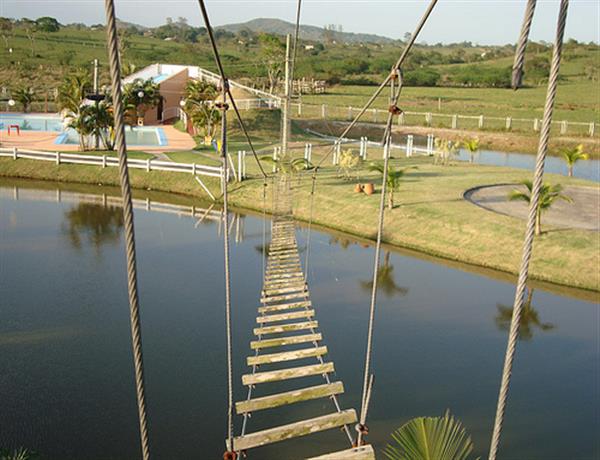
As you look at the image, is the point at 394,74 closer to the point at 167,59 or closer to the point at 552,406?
the point at 552,406

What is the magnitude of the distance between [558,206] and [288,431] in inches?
665

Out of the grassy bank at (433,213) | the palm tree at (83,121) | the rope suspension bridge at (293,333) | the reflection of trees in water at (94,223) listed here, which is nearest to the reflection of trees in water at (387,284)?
the grassy bank at (433,213)

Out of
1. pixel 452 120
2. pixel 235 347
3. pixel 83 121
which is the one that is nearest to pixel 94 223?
pixel 83 121

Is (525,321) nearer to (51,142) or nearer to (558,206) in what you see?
(558,206)

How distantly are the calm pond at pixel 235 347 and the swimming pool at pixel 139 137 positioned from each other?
13.4 m

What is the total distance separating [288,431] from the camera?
5586 mm

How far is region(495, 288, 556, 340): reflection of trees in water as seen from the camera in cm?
1194

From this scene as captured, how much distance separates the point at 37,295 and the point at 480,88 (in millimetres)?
62741

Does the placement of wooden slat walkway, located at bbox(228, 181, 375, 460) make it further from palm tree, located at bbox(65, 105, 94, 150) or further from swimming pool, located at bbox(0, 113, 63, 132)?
swimming pool, located at bbox(0, 113, 63, 132)

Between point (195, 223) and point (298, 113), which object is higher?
point (298, 113)

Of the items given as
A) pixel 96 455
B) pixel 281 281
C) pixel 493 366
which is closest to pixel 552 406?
pixel 493 366

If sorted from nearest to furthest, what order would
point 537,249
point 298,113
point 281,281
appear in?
point 281,281
point 537,249
point 298,113

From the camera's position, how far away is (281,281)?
10023 millimetres

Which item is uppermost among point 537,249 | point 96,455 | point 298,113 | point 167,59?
point 167,59
